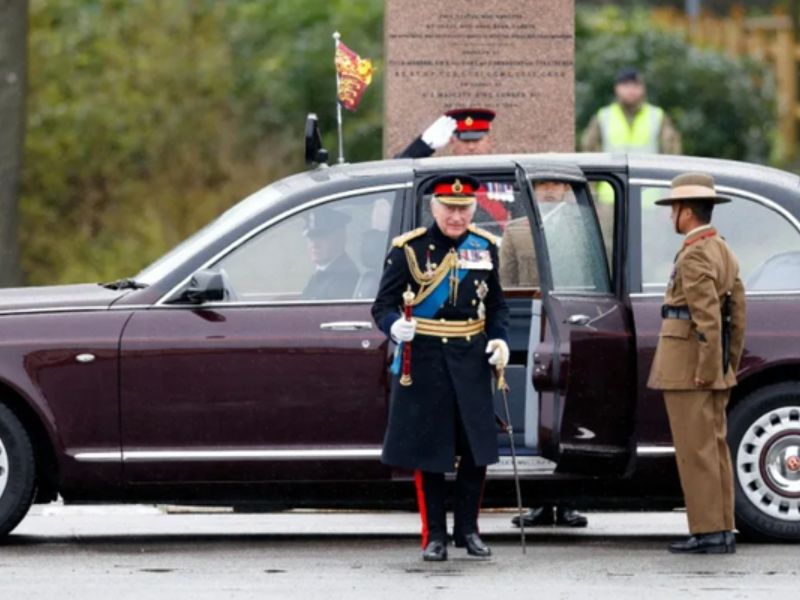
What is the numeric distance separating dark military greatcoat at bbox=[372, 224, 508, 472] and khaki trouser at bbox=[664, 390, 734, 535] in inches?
35.6

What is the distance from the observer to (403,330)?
36.4ft

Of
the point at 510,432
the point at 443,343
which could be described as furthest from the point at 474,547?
the point at 443,343

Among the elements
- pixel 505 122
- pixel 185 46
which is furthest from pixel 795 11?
pixel 505 122

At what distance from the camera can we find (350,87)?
13969 mm

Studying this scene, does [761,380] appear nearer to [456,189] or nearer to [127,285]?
[456,189]

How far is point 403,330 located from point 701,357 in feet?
4.49

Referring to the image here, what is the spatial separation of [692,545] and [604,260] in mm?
1400

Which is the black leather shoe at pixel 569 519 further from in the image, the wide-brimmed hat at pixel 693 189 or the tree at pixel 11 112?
the tree at pixel 11 112

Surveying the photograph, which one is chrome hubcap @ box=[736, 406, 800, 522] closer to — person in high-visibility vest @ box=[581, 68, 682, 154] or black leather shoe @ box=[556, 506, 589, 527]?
black leather shoe @ box=[556, 506, 589, 527]

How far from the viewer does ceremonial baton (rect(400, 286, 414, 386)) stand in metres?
11.2

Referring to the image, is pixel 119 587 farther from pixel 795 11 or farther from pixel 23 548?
pixel 795 11

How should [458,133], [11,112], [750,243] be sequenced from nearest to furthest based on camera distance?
1. [750,243]
2. [458,133]
3. [11,112]

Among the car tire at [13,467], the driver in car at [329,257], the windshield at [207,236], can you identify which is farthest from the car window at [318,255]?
the car tire at [13,467]

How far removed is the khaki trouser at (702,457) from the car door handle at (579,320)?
489 mm
